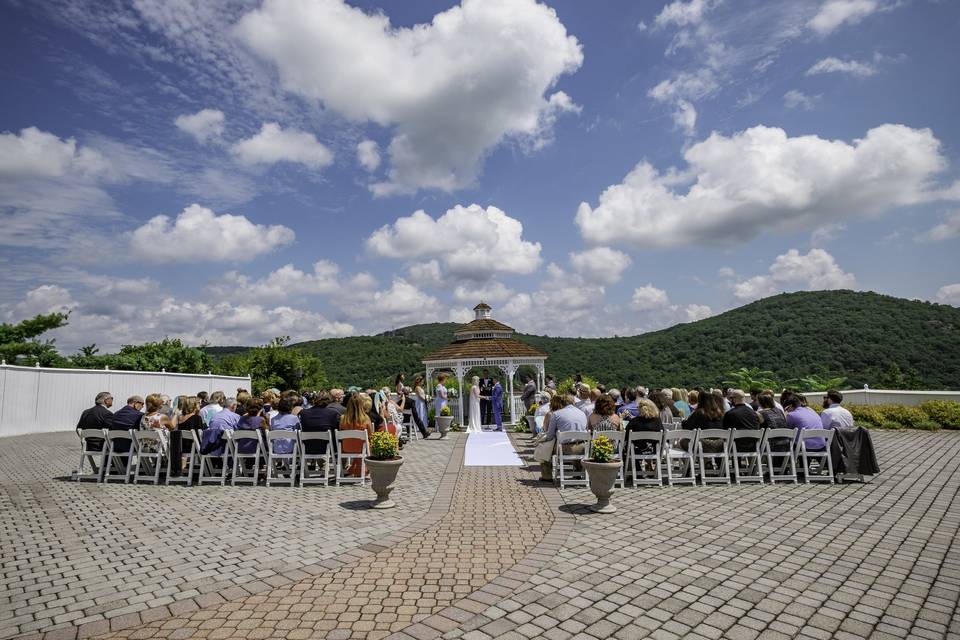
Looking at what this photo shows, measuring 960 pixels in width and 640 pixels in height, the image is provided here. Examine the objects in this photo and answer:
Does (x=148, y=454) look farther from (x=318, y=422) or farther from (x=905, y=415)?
(x=905, y=415)

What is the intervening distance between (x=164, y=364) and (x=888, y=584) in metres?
31.2

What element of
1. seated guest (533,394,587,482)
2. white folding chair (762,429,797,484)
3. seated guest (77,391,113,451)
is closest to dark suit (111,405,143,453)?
seated guest (77,391,113,451)

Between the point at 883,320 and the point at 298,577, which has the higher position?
the point at 883,320

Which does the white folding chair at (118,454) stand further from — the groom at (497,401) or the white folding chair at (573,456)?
the groom at (497,401)

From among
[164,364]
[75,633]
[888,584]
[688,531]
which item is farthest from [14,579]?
[164,364]

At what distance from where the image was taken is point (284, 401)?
27.2 ft

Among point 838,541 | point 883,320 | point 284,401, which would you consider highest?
point 883,320

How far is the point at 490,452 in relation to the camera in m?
11.4

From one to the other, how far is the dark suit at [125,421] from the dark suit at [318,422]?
287cm

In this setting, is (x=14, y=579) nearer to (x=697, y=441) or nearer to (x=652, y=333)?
(x=697, y=441)

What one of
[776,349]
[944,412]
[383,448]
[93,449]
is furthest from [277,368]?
[776,349]

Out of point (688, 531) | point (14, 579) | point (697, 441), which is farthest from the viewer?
point (697, 441)

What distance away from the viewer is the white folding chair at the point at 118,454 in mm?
8000

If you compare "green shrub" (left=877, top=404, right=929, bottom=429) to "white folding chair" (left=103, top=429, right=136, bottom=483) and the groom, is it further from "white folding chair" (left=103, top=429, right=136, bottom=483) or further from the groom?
"white folding chair" (left=103, top=429, right=136, bottom=483)
